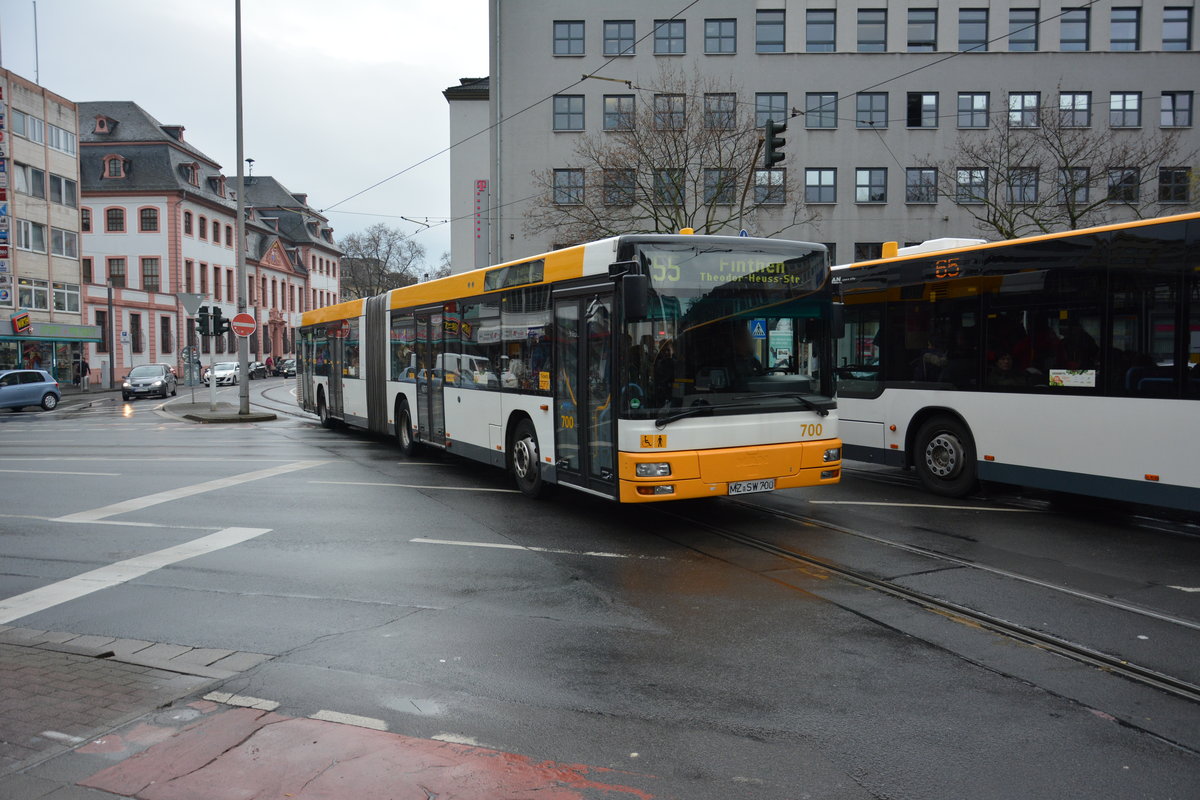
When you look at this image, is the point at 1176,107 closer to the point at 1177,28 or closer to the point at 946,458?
the point at 1177,28

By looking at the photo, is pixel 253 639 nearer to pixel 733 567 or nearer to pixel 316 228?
pixel 733 567

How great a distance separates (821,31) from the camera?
4259cm

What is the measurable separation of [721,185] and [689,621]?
22470mm

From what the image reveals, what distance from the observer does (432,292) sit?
46.0ft

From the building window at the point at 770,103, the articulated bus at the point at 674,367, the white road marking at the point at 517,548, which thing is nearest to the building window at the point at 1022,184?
the building window at the point at 770,103

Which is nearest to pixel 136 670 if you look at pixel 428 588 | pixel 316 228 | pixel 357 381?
pixel 428 588

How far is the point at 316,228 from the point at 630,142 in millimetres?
79190

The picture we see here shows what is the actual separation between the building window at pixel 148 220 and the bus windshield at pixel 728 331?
Answer: 66.4 meters

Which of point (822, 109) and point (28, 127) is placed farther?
point (28, 127)

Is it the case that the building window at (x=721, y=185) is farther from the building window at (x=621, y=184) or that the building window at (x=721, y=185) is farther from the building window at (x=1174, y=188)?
the building window at (x=1174, y=188)

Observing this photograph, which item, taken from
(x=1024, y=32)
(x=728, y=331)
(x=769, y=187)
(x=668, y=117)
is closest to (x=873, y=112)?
(x=1024, y=32)

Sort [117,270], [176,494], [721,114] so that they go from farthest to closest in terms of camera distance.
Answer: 1. [117,270]
2. [721,114]
3. [176,494]

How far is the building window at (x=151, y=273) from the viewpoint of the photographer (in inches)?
2584

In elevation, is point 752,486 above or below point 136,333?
below
